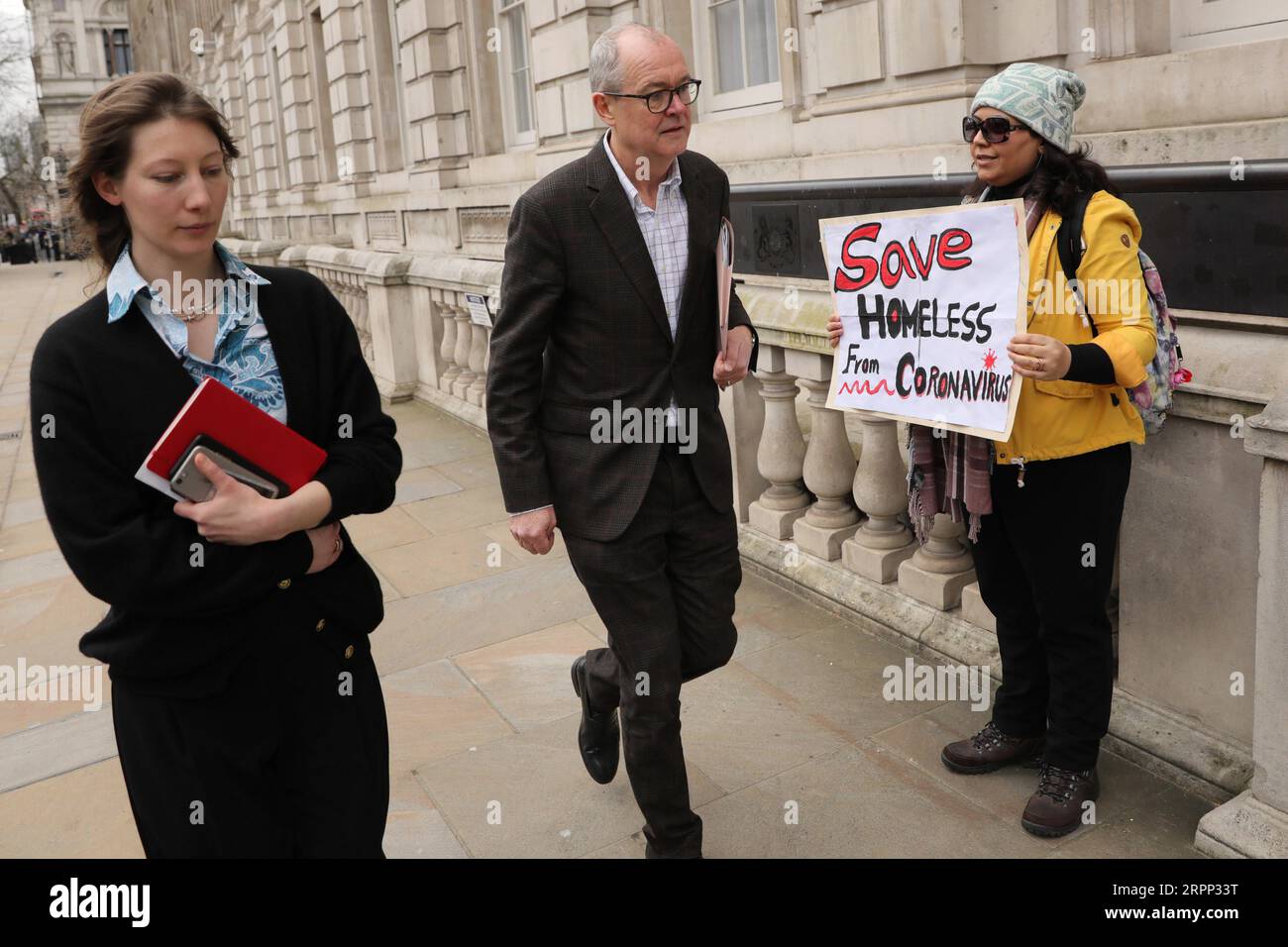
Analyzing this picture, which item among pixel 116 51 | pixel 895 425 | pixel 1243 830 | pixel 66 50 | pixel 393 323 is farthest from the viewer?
pixel 116 51

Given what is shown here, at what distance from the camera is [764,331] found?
5.11m

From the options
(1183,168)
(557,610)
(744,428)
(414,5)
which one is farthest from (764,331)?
(414,5)

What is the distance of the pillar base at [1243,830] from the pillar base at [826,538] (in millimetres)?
2172

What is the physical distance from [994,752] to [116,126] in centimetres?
302

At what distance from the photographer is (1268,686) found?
9.56 ft

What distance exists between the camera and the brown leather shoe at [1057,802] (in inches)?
127

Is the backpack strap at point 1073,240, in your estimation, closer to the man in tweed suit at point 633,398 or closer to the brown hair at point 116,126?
the man in tweed suit at point 633,398

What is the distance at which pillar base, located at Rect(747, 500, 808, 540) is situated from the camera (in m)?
5.43

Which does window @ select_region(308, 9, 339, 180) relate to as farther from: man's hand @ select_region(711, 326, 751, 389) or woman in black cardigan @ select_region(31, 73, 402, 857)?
woman in black cardigan @ select_region(31, 73, 402, 857)

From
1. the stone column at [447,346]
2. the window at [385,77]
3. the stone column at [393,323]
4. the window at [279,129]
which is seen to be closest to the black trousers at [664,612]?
the stone column at [447,346]

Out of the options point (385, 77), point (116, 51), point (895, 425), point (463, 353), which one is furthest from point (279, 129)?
point (116, 51)

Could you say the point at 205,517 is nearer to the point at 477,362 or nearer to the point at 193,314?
the point at 193,314

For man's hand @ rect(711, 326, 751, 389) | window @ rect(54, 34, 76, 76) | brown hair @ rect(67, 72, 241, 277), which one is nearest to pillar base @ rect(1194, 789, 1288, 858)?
man's hand @ rect(711, 326, 751, 389)

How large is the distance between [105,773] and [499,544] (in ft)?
9.10
